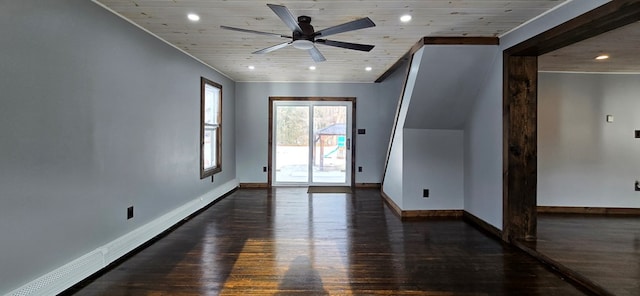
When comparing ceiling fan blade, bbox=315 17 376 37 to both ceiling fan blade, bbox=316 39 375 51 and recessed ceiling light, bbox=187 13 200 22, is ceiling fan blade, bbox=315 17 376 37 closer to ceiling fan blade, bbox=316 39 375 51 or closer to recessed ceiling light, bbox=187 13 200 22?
ceiling fan blade, bbox=316 39 375 51

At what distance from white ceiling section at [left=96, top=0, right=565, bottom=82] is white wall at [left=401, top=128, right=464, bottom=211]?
1.28 metres

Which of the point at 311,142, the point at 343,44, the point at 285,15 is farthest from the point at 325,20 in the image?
the point at 311,142

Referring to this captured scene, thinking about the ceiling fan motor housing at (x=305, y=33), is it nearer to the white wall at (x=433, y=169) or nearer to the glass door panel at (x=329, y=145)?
the white wall at (x=433, y=169)

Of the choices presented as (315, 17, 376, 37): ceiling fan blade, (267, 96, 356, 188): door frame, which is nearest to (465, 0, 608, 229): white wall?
(315, 17, 376, 37): ceiling fan blade

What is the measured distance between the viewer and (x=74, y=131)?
2412 millimetres

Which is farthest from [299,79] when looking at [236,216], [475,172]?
[475,172]

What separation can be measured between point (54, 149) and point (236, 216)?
2.52 meters

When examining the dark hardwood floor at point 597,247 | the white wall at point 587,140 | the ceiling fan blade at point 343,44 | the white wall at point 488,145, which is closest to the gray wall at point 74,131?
the ceiling fan blade at point 343,44

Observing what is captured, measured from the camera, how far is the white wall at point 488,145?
3463 millimetres

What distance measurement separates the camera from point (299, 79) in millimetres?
6340

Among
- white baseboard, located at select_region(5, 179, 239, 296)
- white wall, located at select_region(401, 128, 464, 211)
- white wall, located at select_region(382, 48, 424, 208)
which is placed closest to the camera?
white baseboard, located at select_region(5, 179, 239, 296)

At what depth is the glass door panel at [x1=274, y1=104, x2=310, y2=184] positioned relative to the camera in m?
6.79

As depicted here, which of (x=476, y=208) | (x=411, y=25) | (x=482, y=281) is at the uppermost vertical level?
(x=411, y=25)

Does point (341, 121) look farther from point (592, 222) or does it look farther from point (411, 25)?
point (592, 222)
